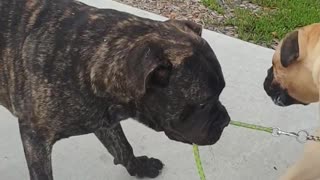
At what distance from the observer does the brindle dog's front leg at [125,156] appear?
393 cm

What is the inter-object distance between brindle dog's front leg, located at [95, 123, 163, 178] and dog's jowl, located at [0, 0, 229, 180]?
535 millimetres

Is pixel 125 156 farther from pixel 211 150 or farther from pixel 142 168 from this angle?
pixel 211 150

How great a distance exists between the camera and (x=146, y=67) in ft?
9.52

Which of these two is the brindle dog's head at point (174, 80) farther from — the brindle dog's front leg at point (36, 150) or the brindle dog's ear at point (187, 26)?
the brindle dog's front leg at point (36, 150)

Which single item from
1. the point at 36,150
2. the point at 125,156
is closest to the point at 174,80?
the point at 36,150

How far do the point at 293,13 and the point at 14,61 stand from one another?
3128 millimetres

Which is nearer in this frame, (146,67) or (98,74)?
(146,67)

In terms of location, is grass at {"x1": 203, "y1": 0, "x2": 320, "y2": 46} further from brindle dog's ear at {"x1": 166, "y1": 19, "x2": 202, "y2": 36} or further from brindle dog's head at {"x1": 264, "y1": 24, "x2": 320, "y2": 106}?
brindle dog's ear at {"x1": 166, "y1": 19, "x2": 202, "y2": 36}

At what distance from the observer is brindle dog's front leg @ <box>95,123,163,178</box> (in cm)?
A: 393

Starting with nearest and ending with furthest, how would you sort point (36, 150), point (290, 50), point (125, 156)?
1. point (36, 150)
2. point (290, 50)
3. point (125, 156)

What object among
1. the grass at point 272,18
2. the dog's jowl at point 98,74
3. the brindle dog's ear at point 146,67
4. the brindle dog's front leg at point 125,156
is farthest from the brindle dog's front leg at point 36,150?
the grass at point 272,18

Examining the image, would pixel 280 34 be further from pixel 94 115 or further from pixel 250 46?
pixel 94 115

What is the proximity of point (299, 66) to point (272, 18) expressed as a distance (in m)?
2.11

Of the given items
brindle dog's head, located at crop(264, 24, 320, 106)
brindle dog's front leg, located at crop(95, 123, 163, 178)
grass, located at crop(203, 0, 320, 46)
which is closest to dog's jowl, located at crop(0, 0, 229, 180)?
brindle dog's front leg, located at crop(95, 123, 163, 178)
